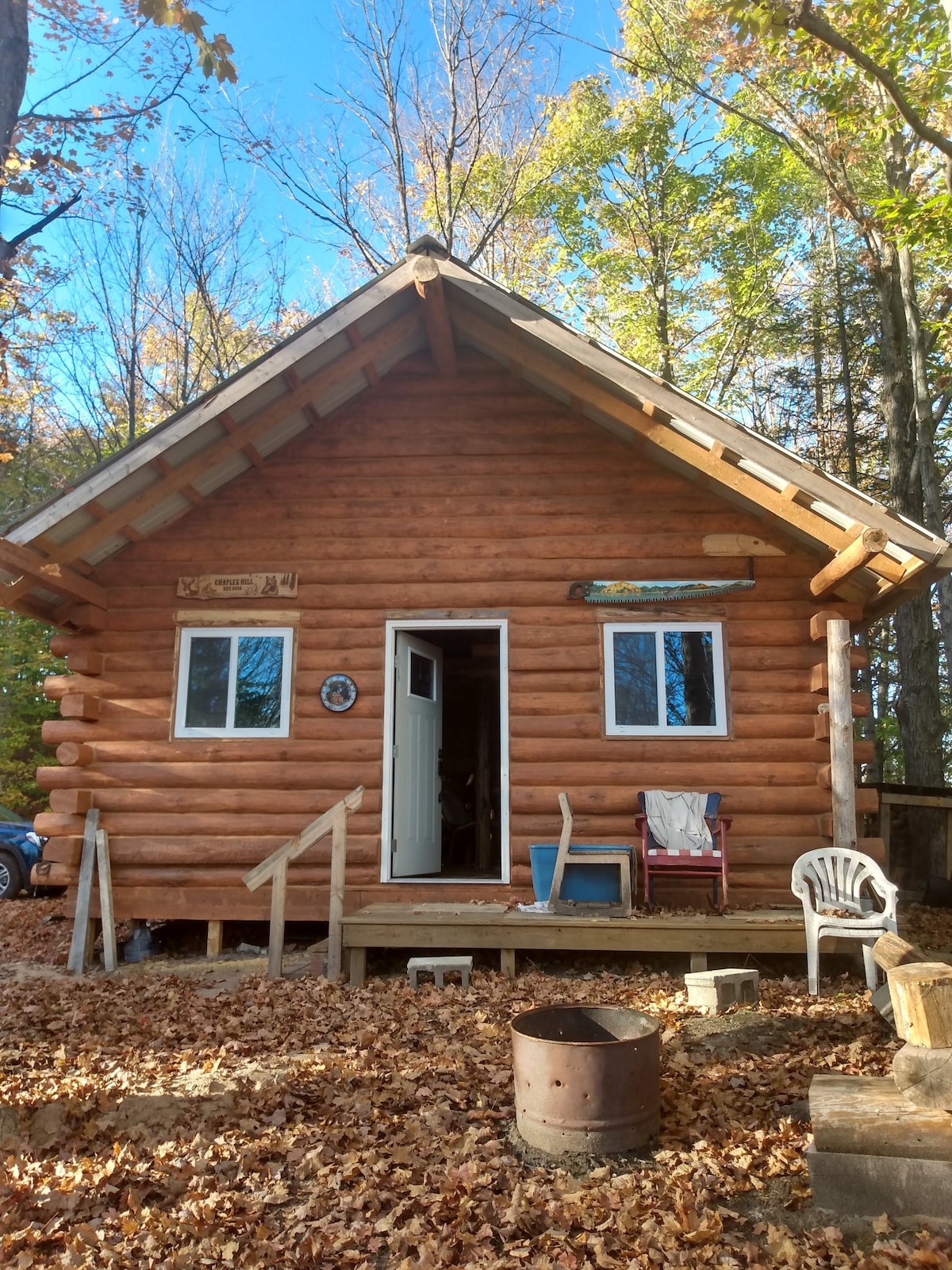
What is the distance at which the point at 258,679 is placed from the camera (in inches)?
347

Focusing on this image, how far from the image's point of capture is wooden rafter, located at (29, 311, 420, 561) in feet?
25.6

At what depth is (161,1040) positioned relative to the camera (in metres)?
5.73

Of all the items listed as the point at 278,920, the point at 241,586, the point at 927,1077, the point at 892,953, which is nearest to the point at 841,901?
the point at 892,953

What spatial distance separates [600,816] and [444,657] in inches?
205

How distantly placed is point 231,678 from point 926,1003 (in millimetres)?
6768

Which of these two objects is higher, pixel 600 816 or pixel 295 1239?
pixel 600 816

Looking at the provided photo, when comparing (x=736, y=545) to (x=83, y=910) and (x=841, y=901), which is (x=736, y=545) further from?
(x=83, y=910)

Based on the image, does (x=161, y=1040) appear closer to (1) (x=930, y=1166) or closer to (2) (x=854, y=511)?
(1) (x=930, y=1166)

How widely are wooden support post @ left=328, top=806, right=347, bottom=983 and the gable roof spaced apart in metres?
3.17

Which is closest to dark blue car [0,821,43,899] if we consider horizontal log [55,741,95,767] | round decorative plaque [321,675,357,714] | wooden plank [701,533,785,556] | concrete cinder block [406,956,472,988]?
horizontal log [55,741,95,767]

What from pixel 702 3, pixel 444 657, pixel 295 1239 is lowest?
pixel 295 1239

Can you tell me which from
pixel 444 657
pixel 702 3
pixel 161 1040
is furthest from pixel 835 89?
pixel 161 1040

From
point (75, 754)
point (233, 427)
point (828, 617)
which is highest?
point (233, 427)

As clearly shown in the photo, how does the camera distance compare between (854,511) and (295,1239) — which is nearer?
(295,1239)
